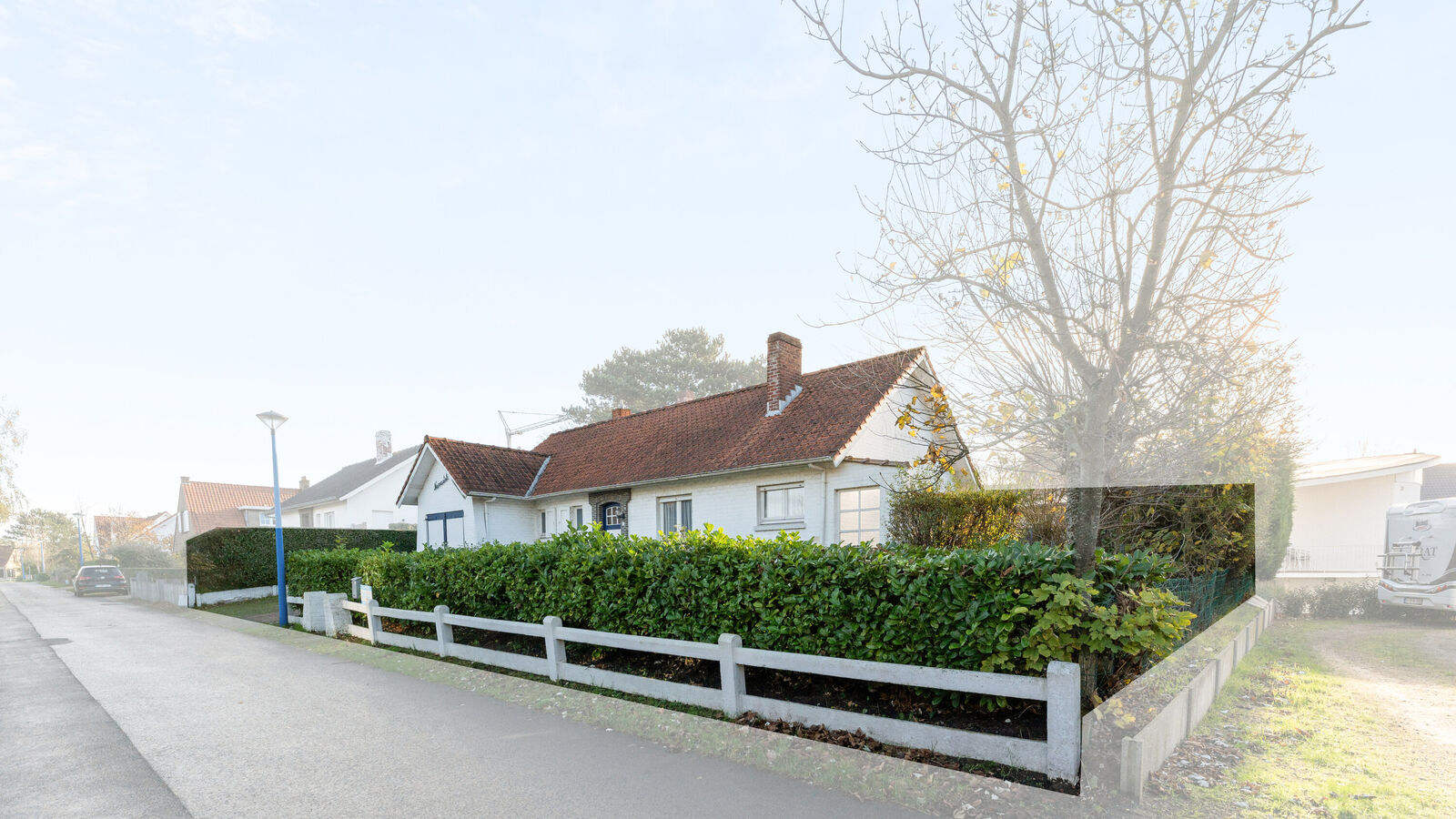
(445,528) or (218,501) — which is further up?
(445,528)

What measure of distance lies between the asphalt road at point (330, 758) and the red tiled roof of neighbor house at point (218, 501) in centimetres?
5357

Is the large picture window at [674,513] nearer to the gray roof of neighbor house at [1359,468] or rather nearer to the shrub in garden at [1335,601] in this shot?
the shrub in garden at [1335,601]

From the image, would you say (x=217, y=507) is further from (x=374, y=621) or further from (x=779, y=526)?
(x=779, y=526)

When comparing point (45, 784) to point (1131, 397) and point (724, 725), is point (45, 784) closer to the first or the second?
point (724, 725)

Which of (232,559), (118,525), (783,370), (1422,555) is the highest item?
(783,370)

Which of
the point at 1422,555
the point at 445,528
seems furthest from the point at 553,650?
the point at 445,528

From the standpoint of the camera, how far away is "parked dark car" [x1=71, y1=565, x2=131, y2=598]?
108 feet

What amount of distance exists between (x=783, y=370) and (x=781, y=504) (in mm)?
3971

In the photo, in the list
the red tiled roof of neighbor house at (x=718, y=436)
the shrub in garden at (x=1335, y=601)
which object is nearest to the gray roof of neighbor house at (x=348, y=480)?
the red tiled roof of neighbor house at (x=718, y=436)

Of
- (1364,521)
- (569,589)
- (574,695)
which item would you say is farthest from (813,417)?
(1364,521)

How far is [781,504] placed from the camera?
16531 mm

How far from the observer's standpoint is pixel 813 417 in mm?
16906

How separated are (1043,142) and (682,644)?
18.4ft

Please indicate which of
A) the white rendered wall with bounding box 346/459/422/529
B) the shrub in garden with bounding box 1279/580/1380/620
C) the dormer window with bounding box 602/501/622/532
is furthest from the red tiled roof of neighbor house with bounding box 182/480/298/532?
the shrub in garden with bounding box 1279/580/1380/620
